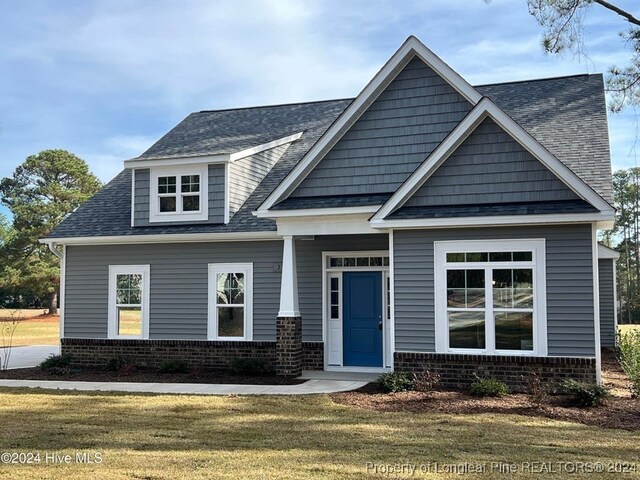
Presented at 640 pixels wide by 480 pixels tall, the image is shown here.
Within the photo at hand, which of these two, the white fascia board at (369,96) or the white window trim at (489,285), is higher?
the white fascia board at (369,96)

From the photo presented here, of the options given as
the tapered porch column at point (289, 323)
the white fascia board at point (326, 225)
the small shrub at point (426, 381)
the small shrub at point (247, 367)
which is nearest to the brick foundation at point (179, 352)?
the small shrub at point (247, 367)

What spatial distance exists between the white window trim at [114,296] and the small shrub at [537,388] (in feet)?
30.6

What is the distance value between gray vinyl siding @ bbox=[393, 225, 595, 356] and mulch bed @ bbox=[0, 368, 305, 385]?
9.08 feet

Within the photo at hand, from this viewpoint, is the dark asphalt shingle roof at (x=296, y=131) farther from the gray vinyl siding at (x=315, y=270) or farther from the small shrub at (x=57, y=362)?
the small shrub at (x=57, y=362)

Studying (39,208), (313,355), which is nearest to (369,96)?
(313,355)

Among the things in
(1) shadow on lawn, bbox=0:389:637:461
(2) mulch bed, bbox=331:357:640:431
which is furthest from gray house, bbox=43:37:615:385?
(1) shadow on lawn, bbox=0:389:637:461

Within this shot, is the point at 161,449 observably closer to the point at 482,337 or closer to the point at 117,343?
the point at 482,337

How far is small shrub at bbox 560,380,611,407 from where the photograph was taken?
11.0 meters

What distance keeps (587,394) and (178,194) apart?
35.2 ft

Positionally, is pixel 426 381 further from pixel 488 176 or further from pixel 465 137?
pixel 465 137

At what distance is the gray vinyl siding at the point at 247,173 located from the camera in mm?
17016

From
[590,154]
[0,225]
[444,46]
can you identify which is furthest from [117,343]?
[0,225]

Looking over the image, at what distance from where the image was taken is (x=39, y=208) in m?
45.5

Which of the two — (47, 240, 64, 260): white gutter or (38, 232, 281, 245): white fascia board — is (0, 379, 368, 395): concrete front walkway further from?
(47, 240, 64, 260): white gutter
